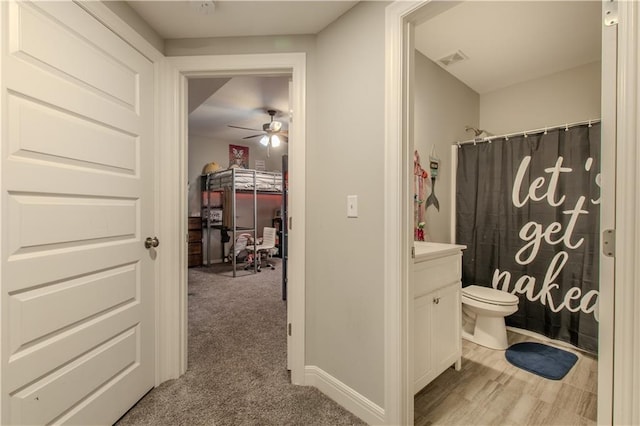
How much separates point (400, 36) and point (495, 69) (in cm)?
197

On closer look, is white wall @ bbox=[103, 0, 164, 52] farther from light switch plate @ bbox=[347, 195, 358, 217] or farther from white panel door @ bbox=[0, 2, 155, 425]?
light switch plate @ bbox=[347, 195, 358, 217]

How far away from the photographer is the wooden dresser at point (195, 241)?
204 inches

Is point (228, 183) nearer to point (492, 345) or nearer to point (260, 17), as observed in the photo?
point (260, 17)

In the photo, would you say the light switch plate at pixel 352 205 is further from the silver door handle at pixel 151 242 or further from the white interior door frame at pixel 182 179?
the silver door handle at pixel 151 242

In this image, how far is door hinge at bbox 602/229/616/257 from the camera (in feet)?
2.42

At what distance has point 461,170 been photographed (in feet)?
9.14

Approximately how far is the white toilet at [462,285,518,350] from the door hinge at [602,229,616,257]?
158cm

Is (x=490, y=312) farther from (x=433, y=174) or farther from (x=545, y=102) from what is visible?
(x=545, y=102)

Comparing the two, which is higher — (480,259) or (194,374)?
(480,259)

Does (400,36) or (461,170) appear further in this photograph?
(461,170)

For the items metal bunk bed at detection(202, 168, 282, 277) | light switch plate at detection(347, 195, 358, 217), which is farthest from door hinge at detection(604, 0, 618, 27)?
metal bunk bed at detection(202, 168, 282, 277)

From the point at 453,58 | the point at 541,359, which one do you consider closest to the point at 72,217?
the point at 453,58

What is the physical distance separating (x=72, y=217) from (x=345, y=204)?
1272mm

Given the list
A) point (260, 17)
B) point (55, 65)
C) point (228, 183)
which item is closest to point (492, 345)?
point (260, 17)
